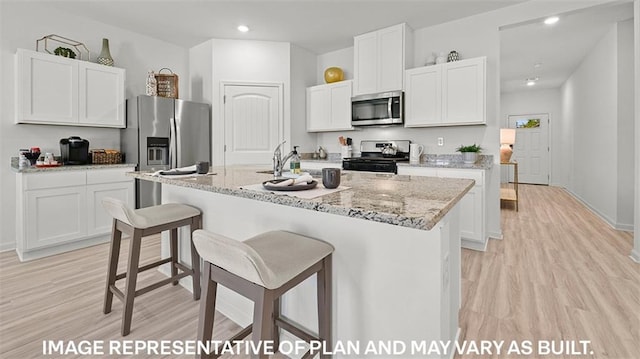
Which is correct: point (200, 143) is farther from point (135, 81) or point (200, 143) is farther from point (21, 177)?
point (21, 177)

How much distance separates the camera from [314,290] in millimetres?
Result: 1439

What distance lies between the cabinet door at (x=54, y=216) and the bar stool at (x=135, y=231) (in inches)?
64.9

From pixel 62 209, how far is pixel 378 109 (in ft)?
11.9

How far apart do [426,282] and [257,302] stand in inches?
23.7

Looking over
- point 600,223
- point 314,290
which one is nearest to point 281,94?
point 314,290

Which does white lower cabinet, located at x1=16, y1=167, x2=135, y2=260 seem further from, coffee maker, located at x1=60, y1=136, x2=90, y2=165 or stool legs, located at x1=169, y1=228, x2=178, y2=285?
stool legs, located at x1=169, y1=228, x2=178, y2=285

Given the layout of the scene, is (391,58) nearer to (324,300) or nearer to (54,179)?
(324,300)

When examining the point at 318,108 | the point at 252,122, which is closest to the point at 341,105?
the point at 318,108

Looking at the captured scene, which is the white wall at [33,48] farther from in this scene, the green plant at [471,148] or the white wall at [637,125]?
the white wall at [637,125]

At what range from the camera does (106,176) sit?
3.30 m

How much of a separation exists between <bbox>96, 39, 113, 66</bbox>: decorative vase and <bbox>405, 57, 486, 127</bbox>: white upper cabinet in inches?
138

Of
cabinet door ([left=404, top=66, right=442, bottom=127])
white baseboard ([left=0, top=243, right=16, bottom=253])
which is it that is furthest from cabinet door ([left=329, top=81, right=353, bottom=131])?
white baseboard ([left=0, top=243, right=16, bottom=253])

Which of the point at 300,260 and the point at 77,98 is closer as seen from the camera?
the point at 300,260

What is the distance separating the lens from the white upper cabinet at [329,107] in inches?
170
